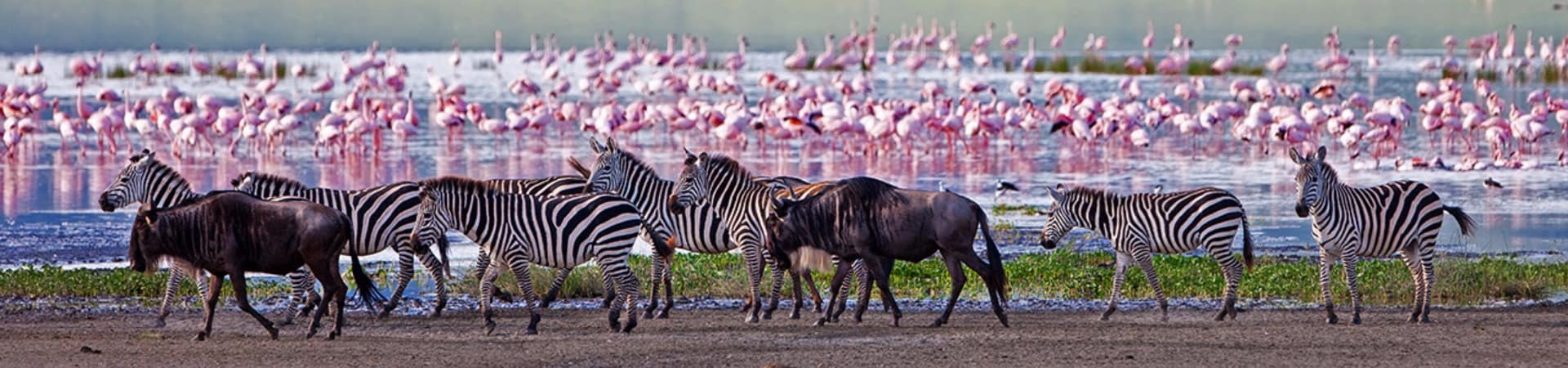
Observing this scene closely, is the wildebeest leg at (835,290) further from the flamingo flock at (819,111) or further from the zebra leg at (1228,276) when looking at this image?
the flamingo flock at (819,111)

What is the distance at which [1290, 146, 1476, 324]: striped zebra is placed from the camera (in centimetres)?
1079

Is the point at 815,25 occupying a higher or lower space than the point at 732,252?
higher

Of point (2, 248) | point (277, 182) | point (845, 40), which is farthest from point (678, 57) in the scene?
point (277, 182)

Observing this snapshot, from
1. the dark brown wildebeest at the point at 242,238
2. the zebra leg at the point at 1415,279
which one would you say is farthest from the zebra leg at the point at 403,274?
the zebra leg at the point at 1415,279

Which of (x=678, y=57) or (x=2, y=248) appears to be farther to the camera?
(x=678, y=57)

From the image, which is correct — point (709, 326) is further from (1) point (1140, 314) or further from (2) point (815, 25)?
(2) point (815, 25)

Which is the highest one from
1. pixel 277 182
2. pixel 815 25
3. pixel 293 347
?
pixel 815 25

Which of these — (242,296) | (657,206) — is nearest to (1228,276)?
(657,206)

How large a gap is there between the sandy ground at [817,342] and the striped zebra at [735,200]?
318 millimetres

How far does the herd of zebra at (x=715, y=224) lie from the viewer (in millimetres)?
10430

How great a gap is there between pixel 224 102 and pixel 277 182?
23.7 metres

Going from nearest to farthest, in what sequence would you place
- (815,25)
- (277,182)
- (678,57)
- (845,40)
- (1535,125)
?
(277,182), (1535,125), (678,57), (845,40), (815,25)

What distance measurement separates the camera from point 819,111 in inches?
1117

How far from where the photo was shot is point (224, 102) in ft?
113
